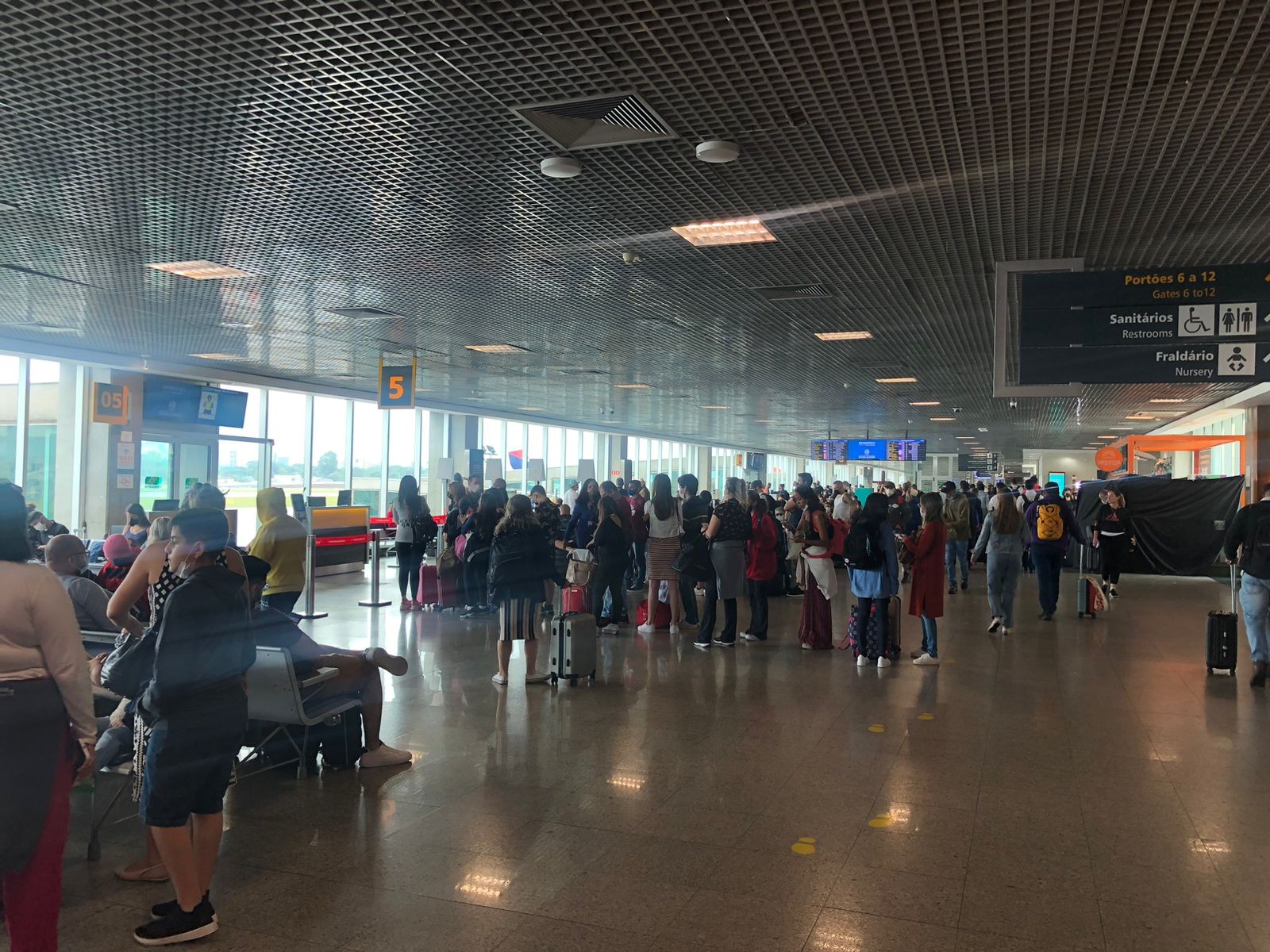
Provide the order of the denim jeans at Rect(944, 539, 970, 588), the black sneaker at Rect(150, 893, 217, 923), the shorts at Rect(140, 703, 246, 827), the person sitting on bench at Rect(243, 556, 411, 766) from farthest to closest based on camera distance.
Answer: the denim jeans at Rect(944, 539, 970, 588) < the person sitting on bench at Rect(243, 556, 411, 766) < the black sneaker at Rect(150, 893, 217, 923) < the shorts at Rect(140, 703, 246, 827)

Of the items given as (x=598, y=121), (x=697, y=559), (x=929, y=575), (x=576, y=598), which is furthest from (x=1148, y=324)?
(x=576, y=598)

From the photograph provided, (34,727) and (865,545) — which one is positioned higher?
(865,545)

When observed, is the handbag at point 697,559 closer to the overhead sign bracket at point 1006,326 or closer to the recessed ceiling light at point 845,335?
the overhead sign bracket at point 1006,326

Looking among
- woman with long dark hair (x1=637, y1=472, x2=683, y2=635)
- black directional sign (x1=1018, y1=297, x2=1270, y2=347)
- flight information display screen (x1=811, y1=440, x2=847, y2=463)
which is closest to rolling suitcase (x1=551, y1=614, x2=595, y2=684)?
woman with long dark hair (x1=637, y1=472, x2=683, y2=635)

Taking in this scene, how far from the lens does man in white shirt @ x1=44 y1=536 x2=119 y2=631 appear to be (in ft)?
16.2

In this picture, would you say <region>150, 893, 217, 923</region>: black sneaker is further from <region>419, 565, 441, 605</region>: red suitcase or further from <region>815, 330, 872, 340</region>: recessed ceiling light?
<region>815, 330, 872, 340</region>: recessed ceiling light

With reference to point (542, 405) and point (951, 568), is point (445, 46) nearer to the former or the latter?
point (951, 568)

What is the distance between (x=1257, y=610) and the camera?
7.24 metres

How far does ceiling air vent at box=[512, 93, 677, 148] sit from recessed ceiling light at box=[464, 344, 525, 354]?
7.94 meters

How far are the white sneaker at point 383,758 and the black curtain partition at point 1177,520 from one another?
15152 millimetres

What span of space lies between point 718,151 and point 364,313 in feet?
21.1

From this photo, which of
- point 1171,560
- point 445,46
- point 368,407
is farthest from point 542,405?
point 445,46

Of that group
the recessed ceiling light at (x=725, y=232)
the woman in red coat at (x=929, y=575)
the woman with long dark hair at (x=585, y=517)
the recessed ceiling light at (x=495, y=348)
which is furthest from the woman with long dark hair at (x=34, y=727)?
the recessed ceiling light at (x=495, y=348)

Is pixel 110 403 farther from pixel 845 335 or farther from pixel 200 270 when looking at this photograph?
pixel 845 335
